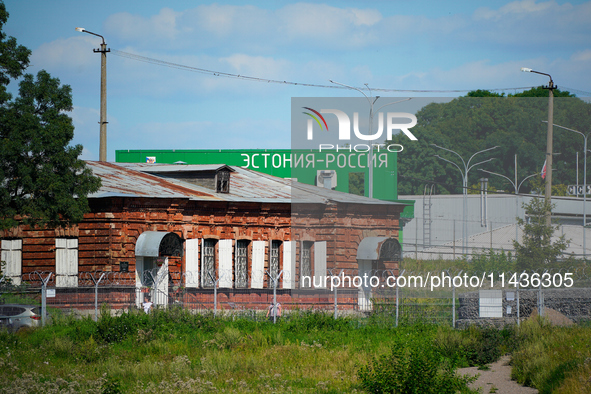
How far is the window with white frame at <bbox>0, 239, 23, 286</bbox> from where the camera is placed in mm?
24464

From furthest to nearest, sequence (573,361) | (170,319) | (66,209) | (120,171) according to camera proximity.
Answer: (120,171)
(66,209)
(170,319)
(573,361)

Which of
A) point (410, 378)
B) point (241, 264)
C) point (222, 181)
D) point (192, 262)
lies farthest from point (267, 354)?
point (222, 181)

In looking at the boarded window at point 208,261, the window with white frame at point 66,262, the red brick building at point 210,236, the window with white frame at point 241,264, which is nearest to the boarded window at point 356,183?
the red brick building at point 210,236

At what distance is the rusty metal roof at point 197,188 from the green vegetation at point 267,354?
6.83m

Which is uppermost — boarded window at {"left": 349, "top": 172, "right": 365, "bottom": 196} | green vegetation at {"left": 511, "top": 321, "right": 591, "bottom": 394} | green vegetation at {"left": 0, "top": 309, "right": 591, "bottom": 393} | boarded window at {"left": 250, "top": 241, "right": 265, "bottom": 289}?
boarded window at {"left": 349, "top": 172, "right": 365, "bottom": 196}

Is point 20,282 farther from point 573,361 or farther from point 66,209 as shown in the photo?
point 573,361

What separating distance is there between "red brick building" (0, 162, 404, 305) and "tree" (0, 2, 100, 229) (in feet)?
3.55

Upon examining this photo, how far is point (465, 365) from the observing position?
15.0m

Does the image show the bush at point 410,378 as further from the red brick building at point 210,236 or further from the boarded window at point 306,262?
the boarded window at point 306,262

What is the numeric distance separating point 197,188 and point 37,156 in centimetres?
730

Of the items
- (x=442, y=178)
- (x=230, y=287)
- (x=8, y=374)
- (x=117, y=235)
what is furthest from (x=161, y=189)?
(x=442, y=178)

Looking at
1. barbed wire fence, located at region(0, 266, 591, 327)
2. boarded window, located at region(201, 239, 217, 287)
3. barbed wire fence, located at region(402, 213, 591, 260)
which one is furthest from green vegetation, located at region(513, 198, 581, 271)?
boarded window, located at region(201, 239, 217, 287)

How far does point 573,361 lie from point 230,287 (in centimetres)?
1681

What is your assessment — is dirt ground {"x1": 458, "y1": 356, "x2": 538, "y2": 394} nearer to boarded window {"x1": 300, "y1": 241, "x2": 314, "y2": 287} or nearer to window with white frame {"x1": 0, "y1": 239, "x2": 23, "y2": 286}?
boarded window {"x1": 300, "y1": 241, "x2": 314, "y2": 287}
